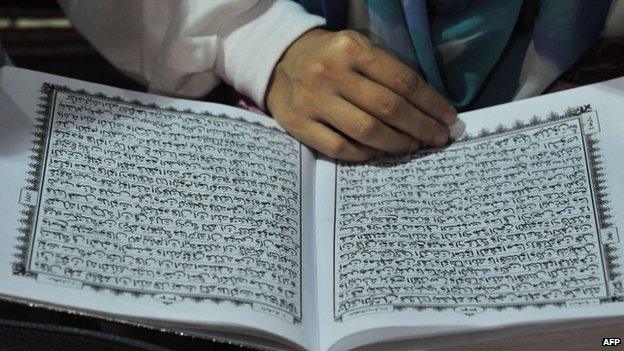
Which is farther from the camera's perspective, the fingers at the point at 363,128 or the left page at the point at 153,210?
the fingers at the point at 363,128

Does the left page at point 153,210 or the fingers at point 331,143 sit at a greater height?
the fingers at point 331,143

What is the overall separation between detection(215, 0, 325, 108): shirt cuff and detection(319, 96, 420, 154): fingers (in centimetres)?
7

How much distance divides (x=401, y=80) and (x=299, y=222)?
0.15 meters

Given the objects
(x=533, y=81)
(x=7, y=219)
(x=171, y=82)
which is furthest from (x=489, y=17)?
(x=7, y=219)

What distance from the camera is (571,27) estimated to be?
733 mm

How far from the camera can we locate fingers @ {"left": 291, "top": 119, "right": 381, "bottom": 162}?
72 centimetres

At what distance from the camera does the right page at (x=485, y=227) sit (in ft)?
1.94

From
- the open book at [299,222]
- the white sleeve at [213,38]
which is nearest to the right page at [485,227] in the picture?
the open book at [299,222]

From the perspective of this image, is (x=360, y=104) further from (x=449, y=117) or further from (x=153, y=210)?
(x=153, y=210)

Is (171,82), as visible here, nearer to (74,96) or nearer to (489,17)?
(74,96)

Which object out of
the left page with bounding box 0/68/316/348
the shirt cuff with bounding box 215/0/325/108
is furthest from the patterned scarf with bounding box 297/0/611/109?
the left page with bounding box 0/68/316/348

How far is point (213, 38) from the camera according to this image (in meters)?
0.78

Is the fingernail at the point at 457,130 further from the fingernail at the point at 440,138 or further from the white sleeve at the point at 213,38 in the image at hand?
the white sleeve at the point at 213,38

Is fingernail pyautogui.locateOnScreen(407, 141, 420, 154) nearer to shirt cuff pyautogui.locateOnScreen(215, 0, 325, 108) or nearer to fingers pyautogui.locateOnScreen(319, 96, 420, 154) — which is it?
fingers pyautogui.locateOnScreen(319, 96, 420, 154)
